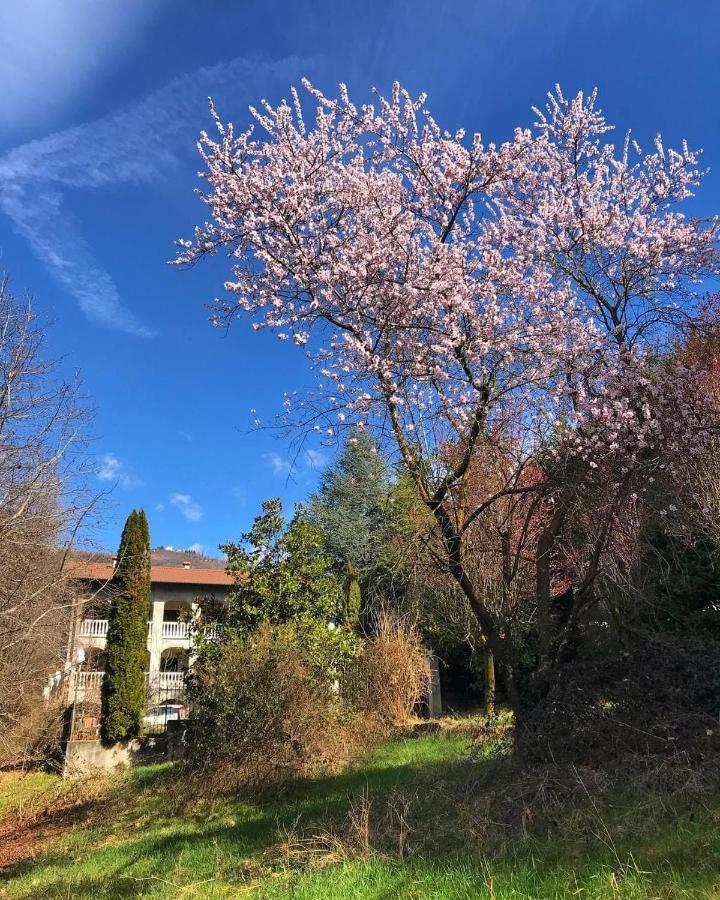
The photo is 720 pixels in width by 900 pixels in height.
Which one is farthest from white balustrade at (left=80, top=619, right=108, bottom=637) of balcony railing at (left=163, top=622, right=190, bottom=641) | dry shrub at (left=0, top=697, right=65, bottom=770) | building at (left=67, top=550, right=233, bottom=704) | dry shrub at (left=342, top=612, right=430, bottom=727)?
dry shrub at (left=342, top=612, right=430, bottom=727)

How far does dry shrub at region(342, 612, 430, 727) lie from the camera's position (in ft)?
39.1

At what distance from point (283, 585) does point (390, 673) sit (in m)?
3.55

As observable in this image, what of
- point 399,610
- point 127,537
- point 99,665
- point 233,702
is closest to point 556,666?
point 233,702

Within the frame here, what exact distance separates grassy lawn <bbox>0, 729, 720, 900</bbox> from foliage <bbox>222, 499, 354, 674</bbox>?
2237mm

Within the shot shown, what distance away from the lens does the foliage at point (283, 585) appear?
10156mm

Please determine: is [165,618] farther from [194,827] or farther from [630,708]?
[630,708]

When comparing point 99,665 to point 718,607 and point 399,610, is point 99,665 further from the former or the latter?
point 718,607

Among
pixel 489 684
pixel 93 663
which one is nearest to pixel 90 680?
pixel 93 663

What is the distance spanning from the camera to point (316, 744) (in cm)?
839

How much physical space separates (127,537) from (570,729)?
38.3 ft

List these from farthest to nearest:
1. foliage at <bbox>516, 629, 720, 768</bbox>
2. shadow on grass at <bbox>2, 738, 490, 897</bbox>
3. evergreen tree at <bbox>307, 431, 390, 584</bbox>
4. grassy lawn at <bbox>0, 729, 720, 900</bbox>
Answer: evergreen tree at <bbox>307, 431, 390, 584</bbox>, shadow on grass at <bbox>2, 738, 490, 897</bbox>, foliage at <bbox>516, 629, 720, 768</bbox>, grassy lawn at <bbox>0, 729, 720, 900</bbox>

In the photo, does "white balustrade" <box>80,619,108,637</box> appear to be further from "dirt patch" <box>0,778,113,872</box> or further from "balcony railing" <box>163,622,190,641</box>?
"dirt patch" <box>0,778,113,872</box>

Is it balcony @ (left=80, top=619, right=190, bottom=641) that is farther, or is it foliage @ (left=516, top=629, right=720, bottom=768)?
balcony @ (left=80, top=619, right=190, bottom=641)

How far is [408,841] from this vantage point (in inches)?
185
